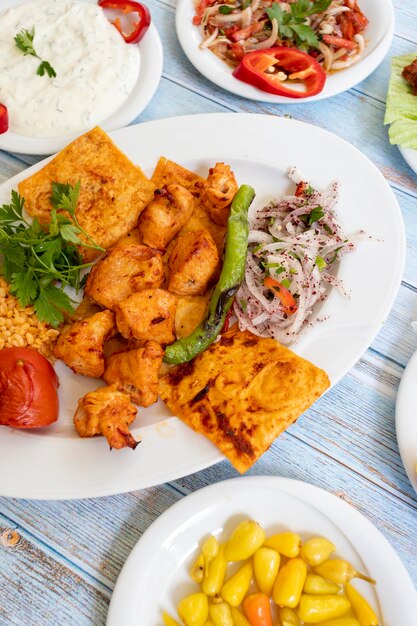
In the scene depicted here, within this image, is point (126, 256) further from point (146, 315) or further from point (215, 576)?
point (215, 576)

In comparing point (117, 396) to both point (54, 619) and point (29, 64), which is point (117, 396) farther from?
point (29, 64)

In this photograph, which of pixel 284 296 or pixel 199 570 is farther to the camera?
pixel 284 296


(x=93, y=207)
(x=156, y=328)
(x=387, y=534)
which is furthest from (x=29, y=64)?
(x=387, y=534)

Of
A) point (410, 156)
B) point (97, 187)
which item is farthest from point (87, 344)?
point (410, 156)

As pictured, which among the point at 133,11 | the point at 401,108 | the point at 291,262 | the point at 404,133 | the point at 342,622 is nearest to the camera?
the point at 342,622

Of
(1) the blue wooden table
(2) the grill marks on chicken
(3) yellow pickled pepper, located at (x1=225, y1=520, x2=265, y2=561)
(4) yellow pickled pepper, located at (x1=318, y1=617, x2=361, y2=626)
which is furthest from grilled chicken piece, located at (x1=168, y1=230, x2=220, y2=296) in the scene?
(4) yellow pickled pepper, located at (x1=318, y1=617, x2=361, y2=626)

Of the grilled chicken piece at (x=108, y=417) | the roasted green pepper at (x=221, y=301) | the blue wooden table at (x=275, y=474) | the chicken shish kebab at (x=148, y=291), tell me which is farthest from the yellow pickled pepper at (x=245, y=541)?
the roasted green pepper at (x=221, y=301)
